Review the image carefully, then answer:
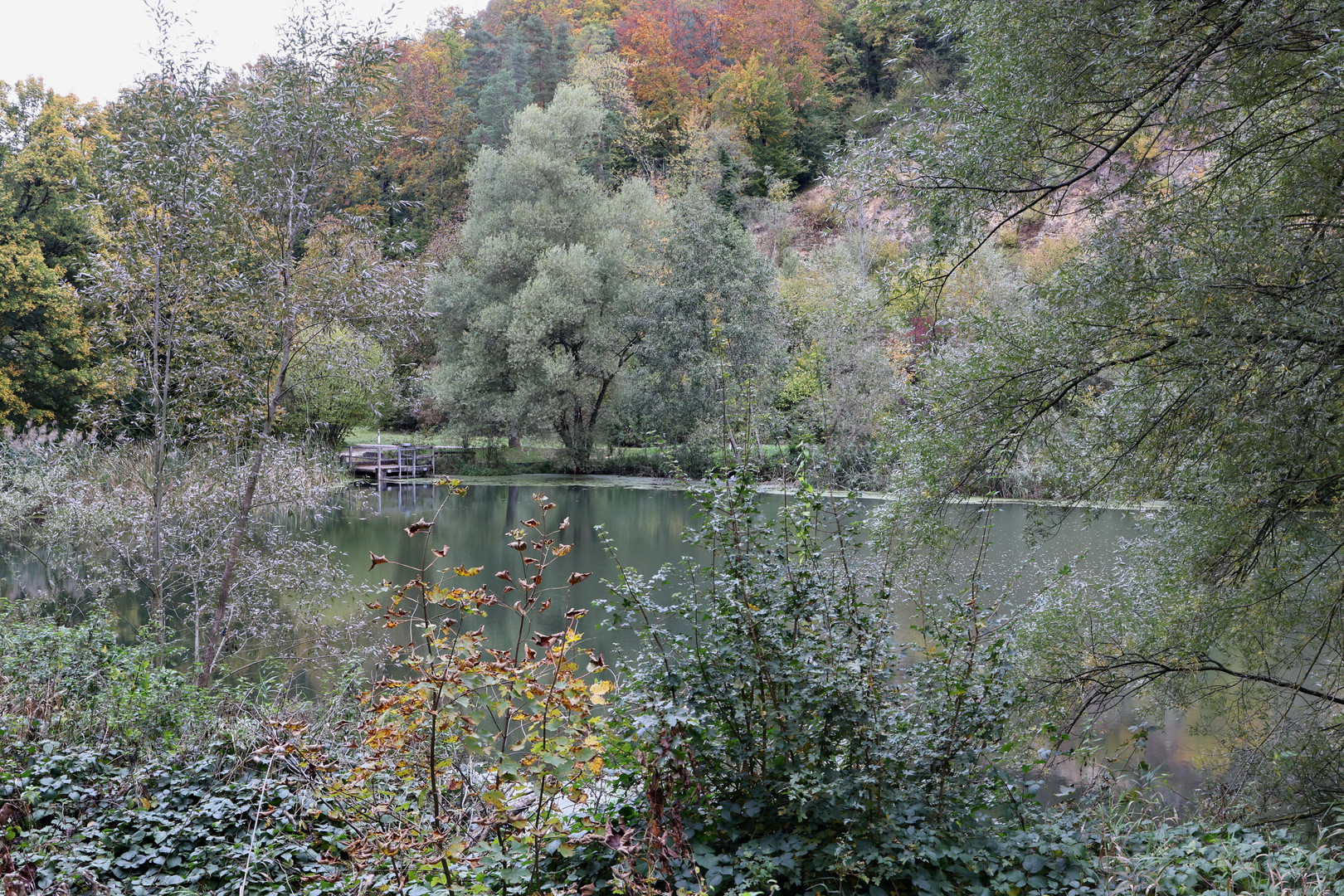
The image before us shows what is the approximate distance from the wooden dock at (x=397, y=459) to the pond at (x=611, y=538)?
1.10 m

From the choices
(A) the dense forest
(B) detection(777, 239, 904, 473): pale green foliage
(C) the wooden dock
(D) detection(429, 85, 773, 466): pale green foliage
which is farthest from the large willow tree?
(C) the wooden dock

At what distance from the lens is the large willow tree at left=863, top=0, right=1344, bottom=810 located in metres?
4.23

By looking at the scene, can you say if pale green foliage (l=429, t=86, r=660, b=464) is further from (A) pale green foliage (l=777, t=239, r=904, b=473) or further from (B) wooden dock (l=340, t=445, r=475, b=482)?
(A) pale green foliage (l=777, t=239, r=904, b=473)

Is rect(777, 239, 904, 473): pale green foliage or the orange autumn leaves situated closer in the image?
rect(777, 239, 904, 473): pale green foliage

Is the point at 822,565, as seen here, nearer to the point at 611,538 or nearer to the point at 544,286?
the point at 611,538

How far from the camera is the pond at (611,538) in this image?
7.62m

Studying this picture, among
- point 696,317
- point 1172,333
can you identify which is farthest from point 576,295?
point 1172,333

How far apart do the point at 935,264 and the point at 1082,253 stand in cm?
96

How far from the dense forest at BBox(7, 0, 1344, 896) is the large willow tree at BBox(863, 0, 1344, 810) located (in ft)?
0.10

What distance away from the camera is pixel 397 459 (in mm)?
27641

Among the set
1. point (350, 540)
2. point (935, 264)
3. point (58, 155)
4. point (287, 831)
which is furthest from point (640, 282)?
point (287, 831)

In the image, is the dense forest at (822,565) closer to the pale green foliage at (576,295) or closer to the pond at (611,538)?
the pond at (611,538)

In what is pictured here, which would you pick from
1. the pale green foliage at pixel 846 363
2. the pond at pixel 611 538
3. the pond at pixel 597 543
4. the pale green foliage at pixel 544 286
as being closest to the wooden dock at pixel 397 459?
the pond at pixel 611 538

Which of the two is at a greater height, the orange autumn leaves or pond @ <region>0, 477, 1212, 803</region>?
the orange autumn leaves
